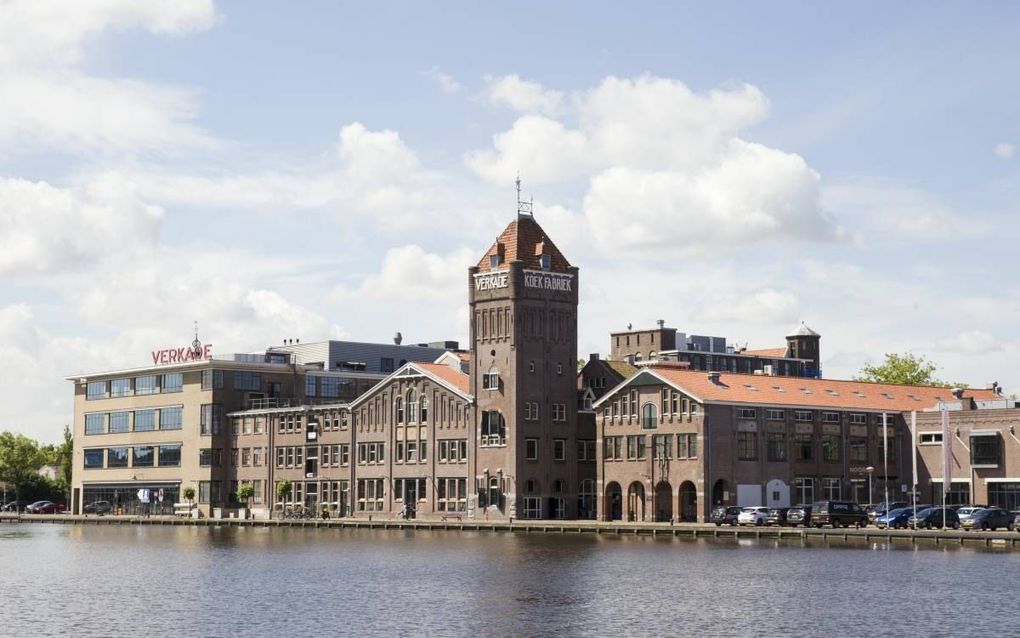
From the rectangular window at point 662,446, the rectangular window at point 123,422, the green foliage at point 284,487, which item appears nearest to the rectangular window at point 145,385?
the rectangular window at point 123,422

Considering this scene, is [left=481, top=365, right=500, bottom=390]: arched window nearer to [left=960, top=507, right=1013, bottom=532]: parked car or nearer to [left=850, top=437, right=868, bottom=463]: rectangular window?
[left=850, top=437, right=868, bottom=463]: rectangular window

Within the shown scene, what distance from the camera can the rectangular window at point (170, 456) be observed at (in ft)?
621

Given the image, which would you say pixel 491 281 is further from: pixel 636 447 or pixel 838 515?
pixel 838 515

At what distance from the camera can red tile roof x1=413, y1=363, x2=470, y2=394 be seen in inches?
6353

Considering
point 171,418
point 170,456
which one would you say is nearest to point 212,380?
point 171,418

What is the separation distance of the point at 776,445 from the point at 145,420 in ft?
285

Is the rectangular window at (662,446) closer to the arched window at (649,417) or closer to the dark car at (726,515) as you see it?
the arched window at (649,417)

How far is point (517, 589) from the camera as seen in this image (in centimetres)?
8162

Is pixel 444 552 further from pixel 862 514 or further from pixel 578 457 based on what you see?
pixel 578 457


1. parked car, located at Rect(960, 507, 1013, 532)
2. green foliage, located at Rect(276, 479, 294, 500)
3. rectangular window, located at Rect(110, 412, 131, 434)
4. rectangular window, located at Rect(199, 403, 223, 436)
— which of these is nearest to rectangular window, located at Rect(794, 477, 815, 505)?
parked car, located at Rect(960, 507, 1013, 532)

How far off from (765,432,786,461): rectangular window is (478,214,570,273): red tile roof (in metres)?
28.8

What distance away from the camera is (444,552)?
111000mm

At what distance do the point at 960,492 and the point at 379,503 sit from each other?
2379 inches

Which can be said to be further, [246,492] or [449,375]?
[246,492]
